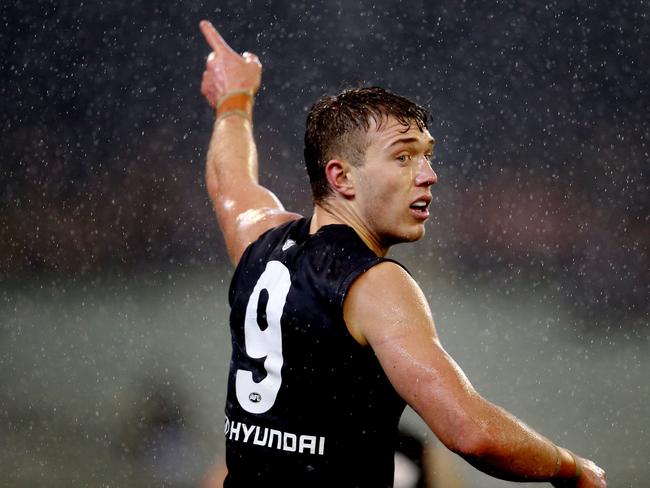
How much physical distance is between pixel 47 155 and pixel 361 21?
2883mm

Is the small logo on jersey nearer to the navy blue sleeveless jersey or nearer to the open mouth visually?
the navy blue sleeveless jersey

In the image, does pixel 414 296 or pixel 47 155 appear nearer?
pixel 414 296

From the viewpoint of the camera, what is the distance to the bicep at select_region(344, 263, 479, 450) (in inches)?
59.8

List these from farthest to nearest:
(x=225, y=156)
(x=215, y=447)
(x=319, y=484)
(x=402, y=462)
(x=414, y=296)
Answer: (x=215, y=447)
(x=402, y=462)
(x=225, y=156)
(x=319, y=484)
(x=414, y=296)

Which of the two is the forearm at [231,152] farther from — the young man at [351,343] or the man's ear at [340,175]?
the man's ear at [340,175]

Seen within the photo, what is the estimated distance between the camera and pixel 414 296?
1.62 metres

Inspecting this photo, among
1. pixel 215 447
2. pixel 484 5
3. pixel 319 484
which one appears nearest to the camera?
pixel 319 484

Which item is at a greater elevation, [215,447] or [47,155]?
[47,155]

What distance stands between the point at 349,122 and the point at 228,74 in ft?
3.54

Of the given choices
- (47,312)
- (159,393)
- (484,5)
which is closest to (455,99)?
(484,5)

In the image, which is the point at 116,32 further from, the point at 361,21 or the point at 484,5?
the point at 484,5

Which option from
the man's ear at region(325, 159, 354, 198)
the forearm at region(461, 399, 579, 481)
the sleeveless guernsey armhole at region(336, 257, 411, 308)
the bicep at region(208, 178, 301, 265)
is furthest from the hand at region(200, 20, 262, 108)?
the forearm at region(461, 399, 579, 481)

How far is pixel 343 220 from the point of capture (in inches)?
77.4

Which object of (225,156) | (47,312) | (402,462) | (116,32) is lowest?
(402,462)
